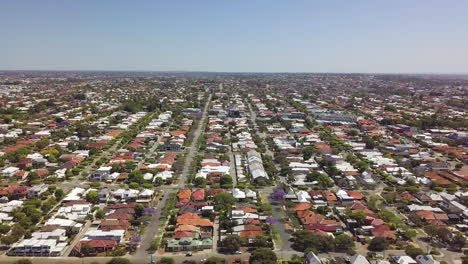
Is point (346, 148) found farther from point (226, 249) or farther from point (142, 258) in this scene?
point (142, 258)

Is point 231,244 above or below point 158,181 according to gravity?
above

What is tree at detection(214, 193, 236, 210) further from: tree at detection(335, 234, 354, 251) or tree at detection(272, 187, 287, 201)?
tree at detection(335, 234, 354, 251)

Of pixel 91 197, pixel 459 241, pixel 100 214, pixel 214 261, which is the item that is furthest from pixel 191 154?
pixel 459 241

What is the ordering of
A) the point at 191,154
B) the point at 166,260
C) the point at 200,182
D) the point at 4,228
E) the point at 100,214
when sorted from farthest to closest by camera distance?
the point at 191,154 → the point at 200,182 → the point at 100,214 → the point at 4,228 → the point at 166,260

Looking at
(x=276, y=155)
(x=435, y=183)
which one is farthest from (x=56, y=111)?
(x=435, y=183)

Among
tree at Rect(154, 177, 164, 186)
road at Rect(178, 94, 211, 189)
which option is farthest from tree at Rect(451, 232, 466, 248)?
tree at Rect(154, 177, 164, 186)

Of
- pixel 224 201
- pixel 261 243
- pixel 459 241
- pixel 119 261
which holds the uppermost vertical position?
pixel 224 201

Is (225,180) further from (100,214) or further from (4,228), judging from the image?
(4,228)
